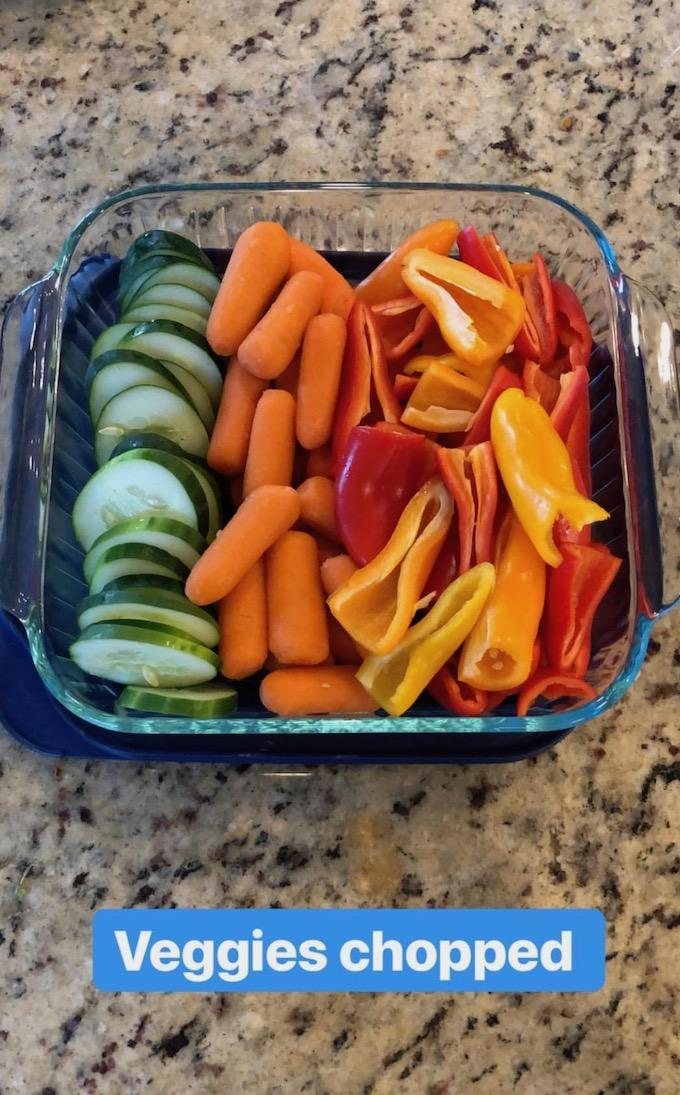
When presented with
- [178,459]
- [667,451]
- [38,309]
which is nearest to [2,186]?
[38,309]

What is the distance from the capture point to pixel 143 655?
0.81 metres

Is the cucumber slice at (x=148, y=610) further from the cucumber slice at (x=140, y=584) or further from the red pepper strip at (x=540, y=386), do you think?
the red pepper strip at (x=540, y=386)

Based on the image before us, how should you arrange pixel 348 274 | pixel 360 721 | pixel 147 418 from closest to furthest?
1. pixel 360 721
2. pixel 147 418
3. pixel 348 274

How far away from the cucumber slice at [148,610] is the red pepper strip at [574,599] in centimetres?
31

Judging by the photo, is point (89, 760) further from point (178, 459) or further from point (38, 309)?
point (38, 309)

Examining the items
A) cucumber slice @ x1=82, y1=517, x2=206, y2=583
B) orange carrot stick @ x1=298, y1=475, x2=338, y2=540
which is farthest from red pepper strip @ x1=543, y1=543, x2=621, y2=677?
cucumber slice @ x1=82, y1=517, x2=206, y2=583

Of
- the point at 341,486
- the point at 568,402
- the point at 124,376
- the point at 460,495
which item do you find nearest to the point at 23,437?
the point at 124,376

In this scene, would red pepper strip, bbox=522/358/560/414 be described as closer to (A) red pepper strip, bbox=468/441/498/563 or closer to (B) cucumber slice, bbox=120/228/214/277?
(A) red pepper strip, bbox=468/441/498/563

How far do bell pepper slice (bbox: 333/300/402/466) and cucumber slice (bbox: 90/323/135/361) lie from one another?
0.22m

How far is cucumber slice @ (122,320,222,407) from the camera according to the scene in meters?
0.93

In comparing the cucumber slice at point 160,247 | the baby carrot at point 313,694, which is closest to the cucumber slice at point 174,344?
the cucumber slice at point 160,247

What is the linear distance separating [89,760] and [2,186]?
735mm

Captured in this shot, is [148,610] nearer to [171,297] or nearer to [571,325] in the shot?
[171,297]

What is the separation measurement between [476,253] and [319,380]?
21 cm
